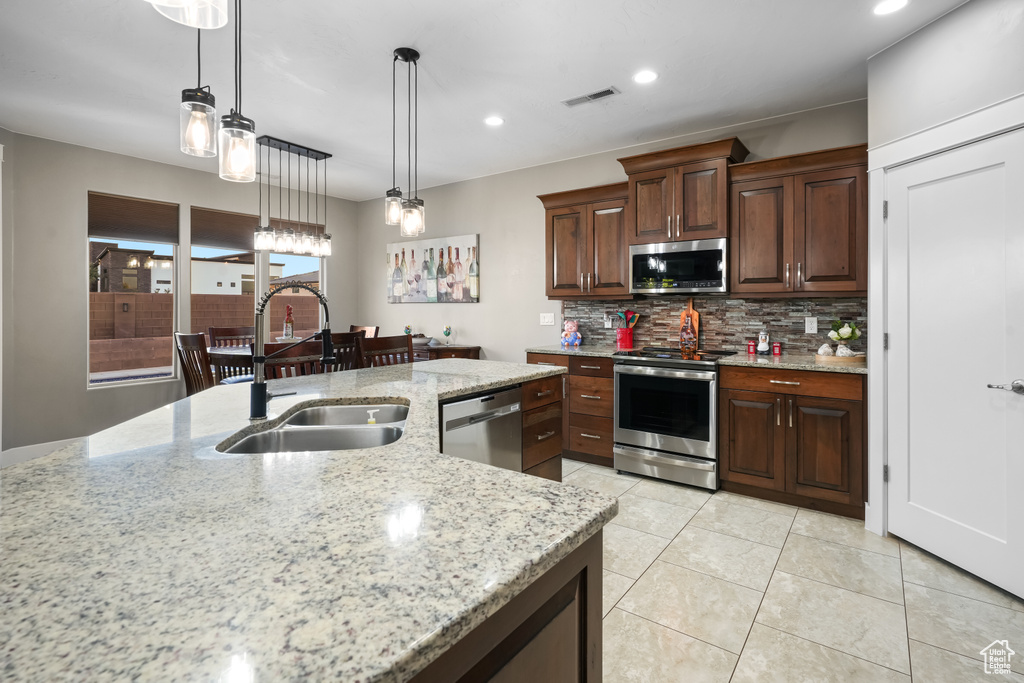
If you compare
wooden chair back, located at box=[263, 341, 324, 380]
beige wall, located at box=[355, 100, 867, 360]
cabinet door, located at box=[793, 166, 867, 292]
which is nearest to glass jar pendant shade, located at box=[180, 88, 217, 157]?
wooden chair back, located at box=[263, 341, 324, 380]

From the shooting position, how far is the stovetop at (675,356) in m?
3.31

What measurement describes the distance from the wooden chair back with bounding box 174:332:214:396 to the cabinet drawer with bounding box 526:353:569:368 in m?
2.38

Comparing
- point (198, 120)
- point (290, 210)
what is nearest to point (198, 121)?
point (198, 120)

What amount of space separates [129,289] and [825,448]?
5976 mm

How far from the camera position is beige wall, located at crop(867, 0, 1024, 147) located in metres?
2.06

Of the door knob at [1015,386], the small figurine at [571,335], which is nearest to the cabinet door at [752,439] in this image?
the door knob at [1015,386]

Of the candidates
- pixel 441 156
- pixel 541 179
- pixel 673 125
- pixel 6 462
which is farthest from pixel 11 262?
pixel 673 125

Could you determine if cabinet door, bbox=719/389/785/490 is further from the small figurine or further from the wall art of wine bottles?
the wall art of wine bottles

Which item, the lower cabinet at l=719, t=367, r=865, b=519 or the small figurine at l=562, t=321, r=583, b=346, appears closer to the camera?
the lower cabinet at l=719, t=367, r=865, b=519

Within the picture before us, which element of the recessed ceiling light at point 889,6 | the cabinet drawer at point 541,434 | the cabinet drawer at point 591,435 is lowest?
the cabinet drawer at point 591,435

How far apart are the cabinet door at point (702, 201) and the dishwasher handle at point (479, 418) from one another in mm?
2112

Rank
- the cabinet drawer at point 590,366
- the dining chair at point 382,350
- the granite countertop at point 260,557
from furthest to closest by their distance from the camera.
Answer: the cabinet drawer at point 590,366 → the dining chair at point 382,350 → the granite countertop at point 260,557

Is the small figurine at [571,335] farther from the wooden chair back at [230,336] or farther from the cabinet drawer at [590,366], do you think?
the wooden chair back at [230,336]

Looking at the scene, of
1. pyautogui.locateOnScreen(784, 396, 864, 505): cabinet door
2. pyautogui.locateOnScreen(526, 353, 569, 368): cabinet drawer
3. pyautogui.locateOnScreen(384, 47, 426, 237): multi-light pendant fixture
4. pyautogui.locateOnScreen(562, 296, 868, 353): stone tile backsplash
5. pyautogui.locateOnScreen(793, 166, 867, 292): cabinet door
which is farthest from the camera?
pyautogui.locateOnScreen(526, 353, 569, 368): cabinet drawer
